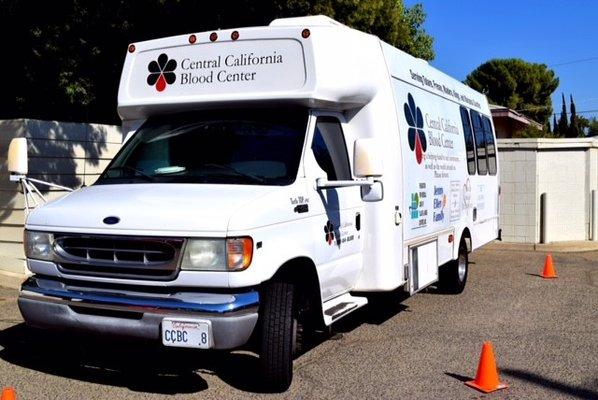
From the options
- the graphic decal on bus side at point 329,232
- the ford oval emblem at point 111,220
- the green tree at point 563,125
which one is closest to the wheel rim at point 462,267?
the graphic decal on bus side at point 329,232

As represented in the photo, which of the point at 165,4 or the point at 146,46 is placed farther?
the point at 165,4

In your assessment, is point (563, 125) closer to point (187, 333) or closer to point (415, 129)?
point (415, 129)

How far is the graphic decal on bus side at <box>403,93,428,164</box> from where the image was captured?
7219mm

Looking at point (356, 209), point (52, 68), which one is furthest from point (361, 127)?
point (52, 68)

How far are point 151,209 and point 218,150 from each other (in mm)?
1113

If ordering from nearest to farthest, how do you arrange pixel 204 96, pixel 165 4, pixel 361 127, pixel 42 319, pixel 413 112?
1. pixel 42 319
2. pixel 204 96
3. pixel 361 127
4. pixel 413 112
5. pixel 165 4

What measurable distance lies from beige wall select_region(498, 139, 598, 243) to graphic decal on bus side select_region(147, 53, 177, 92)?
34.4ft

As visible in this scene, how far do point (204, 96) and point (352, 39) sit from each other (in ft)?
4.58

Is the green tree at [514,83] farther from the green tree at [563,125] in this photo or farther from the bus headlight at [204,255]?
the bus headlight at [204,255]

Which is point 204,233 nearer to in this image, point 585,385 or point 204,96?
point 204,96

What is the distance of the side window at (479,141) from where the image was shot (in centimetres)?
1054

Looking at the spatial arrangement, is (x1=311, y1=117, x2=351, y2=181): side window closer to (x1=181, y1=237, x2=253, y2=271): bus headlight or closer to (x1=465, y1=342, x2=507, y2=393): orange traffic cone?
(x1=181, y1=237, x2=253, y2=271): bus headlight

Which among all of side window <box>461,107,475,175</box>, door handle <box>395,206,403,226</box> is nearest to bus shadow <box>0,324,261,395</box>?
door handle <box>395,206,403,226</box>

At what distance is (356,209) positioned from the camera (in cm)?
631
